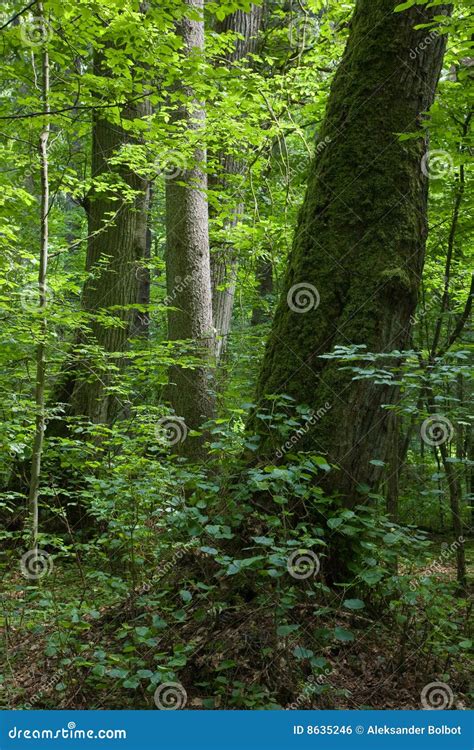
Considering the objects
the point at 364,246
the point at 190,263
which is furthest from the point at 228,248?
the point at 364,246

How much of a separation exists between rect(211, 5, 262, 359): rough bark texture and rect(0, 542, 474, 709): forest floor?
492 cm

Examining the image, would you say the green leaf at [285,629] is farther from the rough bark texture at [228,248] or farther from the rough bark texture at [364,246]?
the rough bark texture at [228,248]

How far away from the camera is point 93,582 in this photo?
5406mm

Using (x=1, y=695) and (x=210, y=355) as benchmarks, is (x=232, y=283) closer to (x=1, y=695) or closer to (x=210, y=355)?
(x=210, y=355)

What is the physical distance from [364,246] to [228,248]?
4.60 metres

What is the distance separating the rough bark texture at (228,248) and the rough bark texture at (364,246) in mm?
3920

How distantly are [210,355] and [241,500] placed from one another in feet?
11.6

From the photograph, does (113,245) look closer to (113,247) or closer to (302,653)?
(113,247)

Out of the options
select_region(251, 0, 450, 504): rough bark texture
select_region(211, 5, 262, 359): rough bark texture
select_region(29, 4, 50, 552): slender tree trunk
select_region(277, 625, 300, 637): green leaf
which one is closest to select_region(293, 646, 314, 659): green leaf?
select_region(277, 625, 300, 637): green leaf

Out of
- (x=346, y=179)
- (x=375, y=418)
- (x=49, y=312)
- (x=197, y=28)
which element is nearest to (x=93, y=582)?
(x=49, y=312)

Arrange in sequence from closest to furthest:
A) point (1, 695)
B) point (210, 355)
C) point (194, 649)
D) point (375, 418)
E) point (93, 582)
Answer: point (194, 649) → point (1, 695) → point (375, 418) → point (93, 582) → point (210, 355)

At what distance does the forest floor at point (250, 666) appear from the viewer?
3.04 meters

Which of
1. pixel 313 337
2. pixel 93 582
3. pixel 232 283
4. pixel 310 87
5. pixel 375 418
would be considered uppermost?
pixel 310 87

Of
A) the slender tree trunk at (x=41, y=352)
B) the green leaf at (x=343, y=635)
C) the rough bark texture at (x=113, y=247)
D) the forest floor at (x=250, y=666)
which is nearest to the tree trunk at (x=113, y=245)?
the rough bark texture at (x=113, y=247)
